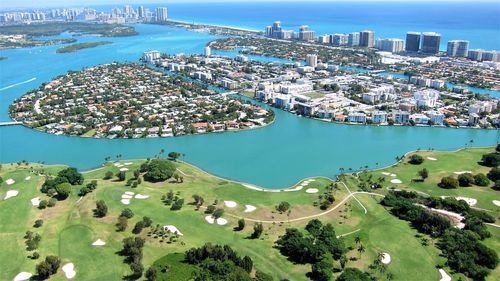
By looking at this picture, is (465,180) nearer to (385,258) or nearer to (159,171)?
(385,258)

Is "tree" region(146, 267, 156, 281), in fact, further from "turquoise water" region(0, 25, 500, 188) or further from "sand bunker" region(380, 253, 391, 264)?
"turquoise water" region(0, 25, 500, 188)

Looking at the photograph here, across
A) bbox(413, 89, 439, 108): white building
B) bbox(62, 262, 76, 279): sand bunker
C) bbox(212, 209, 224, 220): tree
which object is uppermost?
bbox(413, 89, 439, 108): white building

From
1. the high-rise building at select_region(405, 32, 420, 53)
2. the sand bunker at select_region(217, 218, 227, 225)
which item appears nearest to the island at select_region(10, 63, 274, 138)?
the sand bunker at select_region(217, 218, 227, 225)

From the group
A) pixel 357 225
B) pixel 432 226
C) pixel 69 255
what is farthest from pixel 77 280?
pixel 432 226

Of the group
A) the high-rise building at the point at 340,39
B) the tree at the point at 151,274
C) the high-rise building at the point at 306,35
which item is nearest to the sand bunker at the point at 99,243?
the tree at the point at 151,274

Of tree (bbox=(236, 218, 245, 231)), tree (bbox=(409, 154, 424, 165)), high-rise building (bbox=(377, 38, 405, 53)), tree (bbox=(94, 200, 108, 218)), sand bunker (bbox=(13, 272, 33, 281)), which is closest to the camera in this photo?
sand bunker (bbox=(13, 272, 33, 281))

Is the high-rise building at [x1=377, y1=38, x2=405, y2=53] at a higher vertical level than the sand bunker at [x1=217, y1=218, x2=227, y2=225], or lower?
higher

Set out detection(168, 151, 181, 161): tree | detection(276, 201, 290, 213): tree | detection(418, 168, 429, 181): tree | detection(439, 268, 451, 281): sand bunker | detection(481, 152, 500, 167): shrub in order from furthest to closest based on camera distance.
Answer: detection(168, 151, 181, 161): tree
detection(481, 152, 500, 167): shrub
detection(418, 168, 429, 181): tree
detection(276, 201, 290, 213): tree
detection(439, 268, 451, 281): sand bunker
